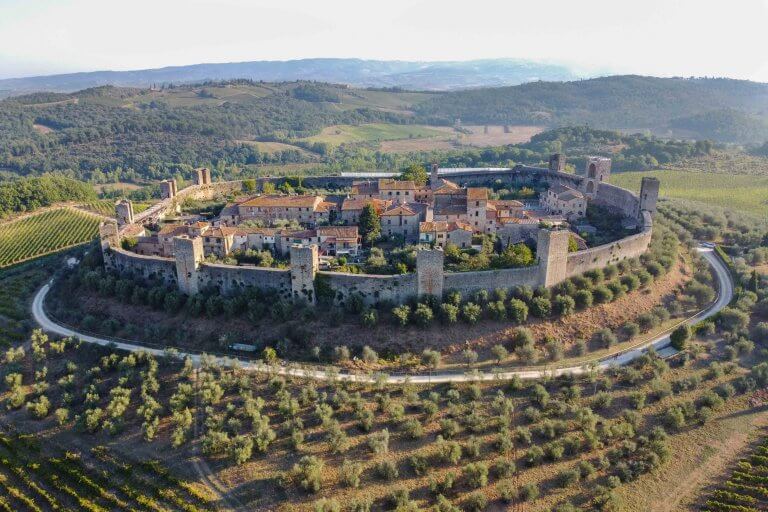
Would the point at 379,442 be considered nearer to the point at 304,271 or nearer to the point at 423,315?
the point at 423,315

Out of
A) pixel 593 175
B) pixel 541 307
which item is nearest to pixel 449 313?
pixel 541 307

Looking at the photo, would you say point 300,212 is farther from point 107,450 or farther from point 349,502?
point 349,502

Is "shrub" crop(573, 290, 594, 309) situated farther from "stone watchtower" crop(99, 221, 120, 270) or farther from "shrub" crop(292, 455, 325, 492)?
"stone watchtower" crop(99, 221, 120, 270)

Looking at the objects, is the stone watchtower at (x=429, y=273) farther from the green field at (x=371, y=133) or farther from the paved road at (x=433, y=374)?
the green field at (x=371, y=133)

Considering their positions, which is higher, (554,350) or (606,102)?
(606,102)

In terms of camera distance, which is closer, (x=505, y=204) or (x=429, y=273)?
(x=429, y=273)

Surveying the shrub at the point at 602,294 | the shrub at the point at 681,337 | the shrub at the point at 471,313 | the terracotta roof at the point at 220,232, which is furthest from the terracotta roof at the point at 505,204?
the terracotta roof at the point at 220,232

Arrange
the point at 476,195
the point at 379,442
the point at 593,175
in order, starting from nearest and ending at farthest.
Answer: the point at 379,442
the point at 476,195
the point at 593,175

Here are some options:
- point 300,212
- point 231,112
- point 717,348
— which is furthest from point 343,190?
point 231,112
